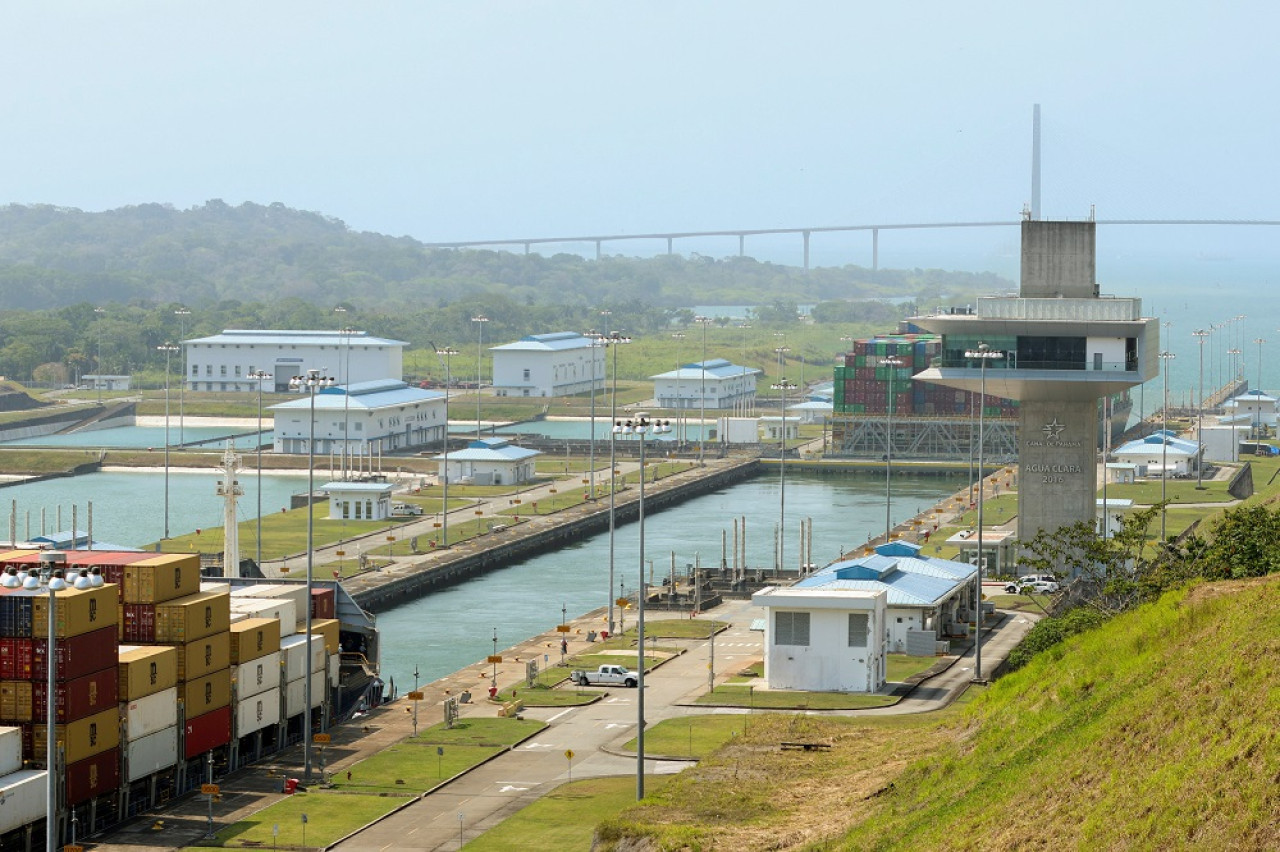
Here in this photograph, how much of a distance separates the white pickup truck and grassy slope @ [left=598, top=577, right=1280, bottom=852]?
14502 millimetres

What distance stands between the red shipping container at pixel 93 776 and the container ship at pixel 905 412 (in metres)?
96.4

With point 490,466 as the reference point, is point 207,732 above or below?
below

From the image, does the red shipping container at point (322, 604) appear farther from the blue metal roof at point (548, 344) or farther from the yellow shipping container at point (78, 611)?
the blue metal roof at point (548, 344)

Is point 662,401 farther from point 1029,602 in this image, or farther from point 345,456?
point 1029,602

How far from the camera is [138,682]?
1645 inches

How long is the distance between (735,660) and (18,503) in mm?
57617

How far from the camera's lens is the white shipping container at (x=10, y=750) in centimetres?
3816

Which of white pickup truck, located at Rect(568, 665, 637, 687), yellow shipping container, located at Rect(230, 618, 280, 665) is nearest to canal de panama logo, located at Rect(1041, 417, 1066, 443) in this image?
white pickup truck, located at Rect(568, 665, 637, 687)

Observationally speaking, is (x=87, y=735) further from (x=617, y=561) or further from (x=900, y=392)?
(x=900, y=392)

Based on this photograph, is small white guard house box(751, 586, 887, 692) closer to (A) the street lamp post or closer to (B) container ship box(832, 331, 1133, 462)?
(A) the street lamp post

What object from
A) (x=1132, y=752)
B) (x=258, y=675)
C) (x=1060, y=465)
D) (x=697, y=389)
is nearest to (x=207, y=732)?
(x=258, y=675)

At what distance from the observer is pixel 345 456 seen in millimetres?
122438

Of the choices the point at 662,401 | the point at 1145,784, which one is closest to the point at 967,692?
the point at 1145,784

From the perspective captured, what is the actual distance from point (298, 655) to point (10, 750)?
12.1 m
